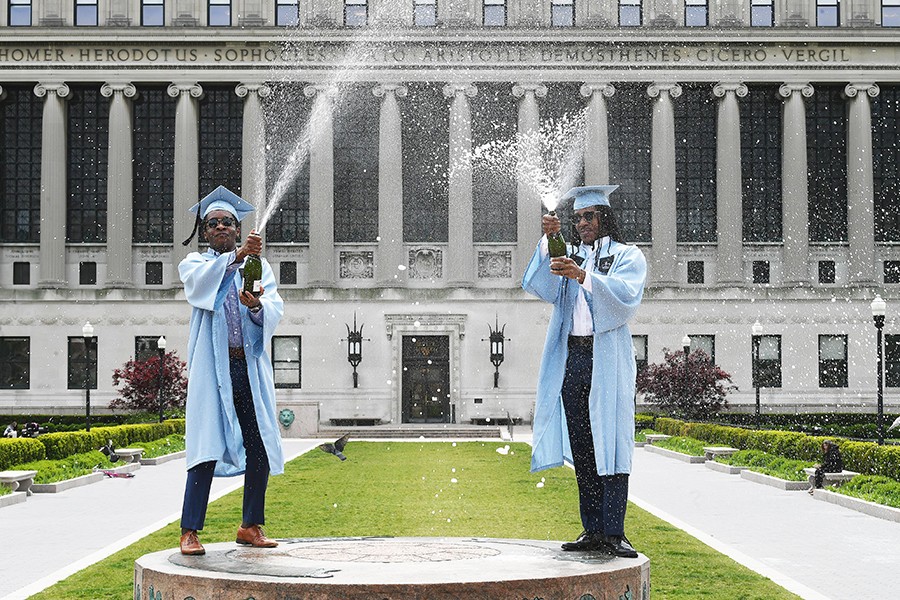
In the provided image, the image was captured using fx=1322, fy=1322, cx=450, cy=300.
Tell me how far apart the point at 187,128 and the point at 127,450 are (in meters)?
31.3

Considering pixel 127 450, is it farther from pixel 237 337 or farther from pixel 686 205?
pixel 686 205

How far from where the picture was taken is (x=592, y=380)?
980 centimetres

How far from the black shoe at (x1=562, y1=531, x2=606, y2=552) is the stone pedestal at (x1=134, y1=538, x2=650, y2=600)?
15 centimetres

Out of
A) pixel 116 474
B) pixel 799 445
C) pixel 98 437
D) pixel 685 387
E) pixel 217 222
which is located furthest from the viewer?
pixel 685 387

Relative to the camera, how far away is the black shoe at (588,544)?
9.76 metres

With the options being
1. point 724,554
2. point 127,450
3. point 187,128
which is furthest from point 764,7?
point 724,554

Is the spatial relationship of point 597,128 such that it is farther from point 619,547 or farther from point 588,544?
point 619,547

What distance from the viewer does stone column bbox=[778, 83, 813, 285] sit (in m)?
65.4

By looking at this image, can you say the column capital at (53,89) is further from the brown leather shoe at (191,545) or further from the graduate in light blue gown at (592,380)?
the brown leather shoe at (191,545)

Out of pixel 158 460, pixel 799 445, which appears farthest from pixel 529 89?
pixel 799 445

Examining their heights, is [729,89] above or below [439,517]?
above

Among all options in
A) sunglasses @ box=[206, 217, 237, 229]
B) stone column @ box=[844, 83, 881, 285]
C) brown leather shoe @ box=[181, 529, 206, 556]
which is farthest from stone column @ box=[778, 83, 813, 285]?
brown leather shoe @ box=[181, 529, 206, 556]

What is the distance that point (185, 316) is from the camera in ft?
217

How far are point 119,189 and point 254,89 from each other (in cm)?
832
